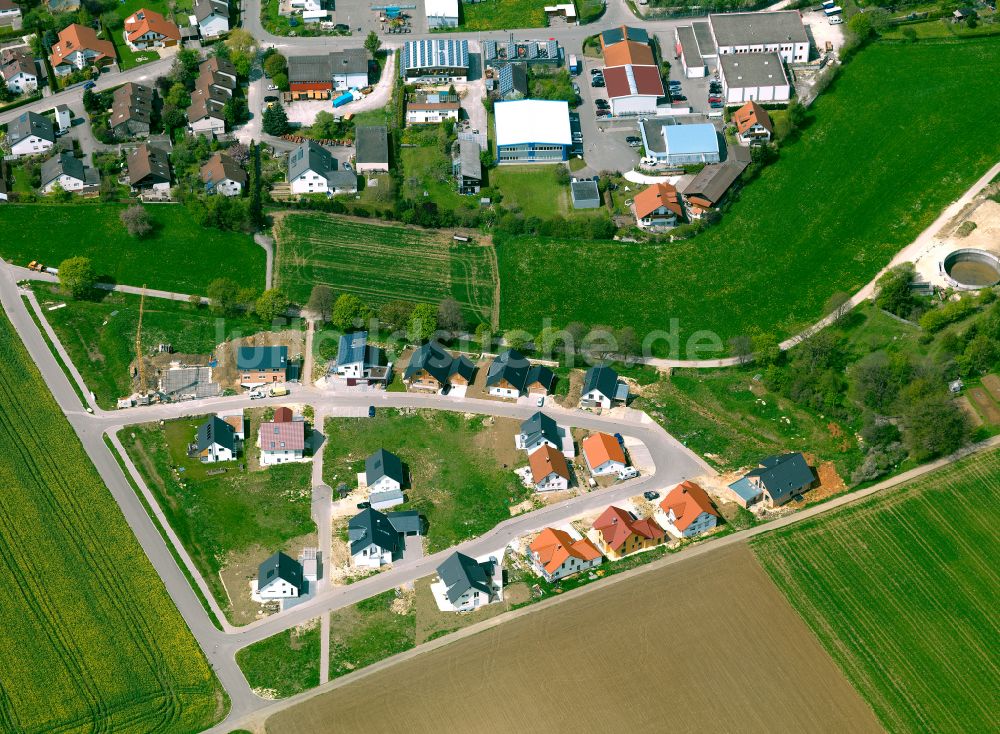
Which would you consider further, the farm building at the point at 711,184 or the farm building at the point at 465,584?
the farm building at the point at 711,184

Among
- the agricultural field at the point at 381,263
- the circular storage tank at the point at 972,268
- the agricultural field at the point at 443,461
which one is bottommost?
the agricultural field at the point at 443,461

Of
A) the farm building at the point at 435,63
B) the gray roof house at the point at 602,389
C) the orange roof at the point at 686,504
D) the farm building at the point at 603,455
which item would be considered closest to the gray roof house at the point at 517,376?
the gray roof house at the point at 602,389

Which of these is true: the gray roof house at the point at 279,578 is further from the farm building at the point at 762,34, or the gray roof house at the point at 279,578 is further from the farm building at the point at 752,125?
the farm building at the point at 762,34

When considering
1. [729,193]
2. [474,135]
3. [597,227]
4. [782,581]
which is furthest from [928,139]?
[782,581]

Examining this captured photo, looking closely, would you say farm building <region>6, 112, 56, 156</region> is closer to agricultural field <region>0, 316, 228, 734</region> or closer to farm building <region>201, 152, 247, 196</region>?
farm building <region>201, 152, 247, 196</region>

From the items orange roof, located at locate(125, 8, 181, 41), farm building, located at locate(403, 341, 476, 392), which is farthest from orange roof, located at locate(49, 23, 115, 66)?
farm building, located at locate(403, 341, 476, 392)

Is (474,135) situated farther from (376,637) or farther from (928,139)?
(376,637)
